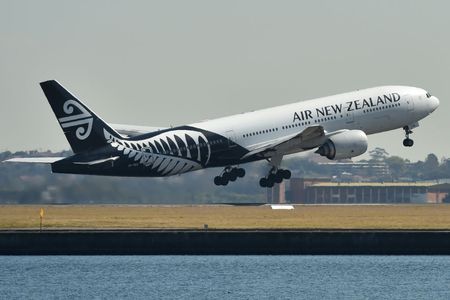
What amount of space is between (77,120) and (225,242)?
14635 mm

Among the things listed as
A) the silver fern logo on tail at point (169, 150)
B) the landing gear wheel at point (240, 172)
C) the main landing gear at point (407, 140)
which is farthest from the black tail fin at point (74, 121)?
the main landing gear at point (407, 140)

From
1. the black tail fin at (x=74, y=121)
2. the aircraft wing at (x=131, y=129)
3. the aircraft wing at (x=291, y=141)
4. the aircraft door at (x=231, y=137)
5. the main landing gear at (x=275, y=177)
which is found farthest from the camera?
the aircraft wing at (x=131, y=129)

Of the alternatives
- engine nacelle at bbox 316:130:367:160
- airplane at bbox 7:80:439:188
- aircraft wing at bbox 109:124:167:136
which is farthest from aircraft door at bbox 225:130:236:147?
aircraft wing at bbox 109:124:167:136

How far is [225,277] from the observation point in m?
112

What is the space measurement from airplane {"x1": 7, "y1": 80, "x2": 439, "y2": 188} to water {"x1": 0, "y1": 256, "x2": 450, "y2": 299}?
292 inches

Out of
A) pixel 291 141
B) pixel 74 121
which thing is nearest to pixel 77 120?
pixel 74 121

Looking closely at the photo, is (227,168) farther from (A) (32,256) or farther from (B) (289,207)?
(B) (289,207)

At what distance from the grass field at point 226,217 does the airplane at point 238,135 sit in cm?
697

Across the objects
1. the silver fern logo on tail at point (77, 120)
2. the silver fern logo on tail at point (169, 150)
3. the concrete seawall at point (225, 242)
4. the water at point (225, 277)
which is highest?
the silver fern logo on tail at point (77, 120)

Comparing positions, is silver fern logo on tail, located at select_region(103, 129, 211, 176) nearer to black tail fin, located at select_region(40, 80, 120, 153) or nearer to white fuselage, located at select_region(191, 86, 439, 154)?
black tail fin, located at select_region(40, 80, 120, 153)

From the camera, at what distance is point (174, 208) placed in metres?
160

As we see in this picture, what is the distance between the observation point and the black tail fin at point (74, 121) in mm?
120375

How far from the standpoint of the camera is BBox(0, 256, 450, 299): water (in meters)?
105

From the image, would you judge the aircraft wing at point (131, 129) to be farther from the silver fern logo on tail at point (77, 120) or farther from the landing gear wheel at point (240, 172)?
the silver fern logo on tail at point (77, 120)
